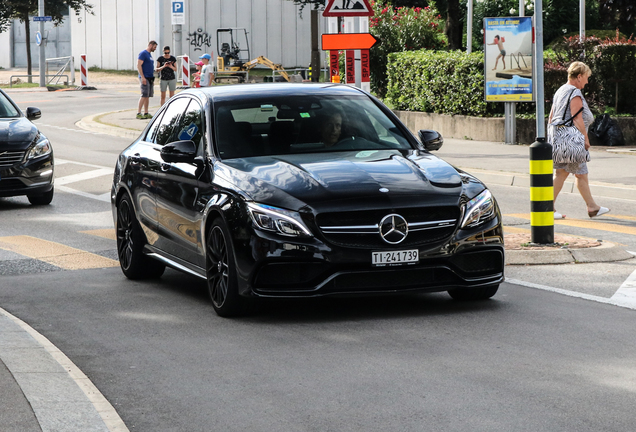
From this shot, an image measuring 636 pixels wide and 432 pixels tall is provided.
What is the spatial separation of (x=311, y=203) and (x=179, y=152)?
145cm

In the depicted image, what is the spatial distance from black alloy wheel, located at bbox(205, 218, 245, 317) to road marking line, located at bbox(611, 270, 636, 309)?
2602 millimetres

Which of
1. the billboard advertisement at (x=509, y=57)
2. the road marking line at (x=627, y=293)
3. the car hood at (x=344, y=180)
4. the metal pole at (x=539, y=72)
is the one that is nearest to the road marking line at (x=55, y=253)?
the car hood at (x=344, y=180)

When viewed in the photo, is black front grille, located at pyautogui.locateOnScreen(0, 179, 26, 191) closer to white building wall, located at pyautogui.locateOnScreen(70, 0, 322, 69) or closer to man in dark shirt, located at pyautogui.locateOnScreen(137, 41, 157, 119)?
man in dark shirt, located at pyautogui.locateOnScreen(137, 41, 157, 119)

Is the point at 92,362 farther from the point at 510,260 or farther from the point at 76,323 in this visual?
the point at 510,260

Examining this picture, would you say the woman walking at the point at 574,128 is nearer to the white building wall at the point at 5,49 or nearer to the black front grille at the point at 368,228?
the black front grille at the point at 368,228

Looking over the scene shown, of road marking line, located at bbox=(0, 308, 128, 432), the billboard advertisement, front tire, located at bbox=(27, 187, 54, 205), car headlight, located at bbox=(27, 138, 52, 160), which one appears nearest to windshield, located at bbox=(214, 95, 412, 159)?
road marking line, located at bbox=(0, 308, 128, 432)

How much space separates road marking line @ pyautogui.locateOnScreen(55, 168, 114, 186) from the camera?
17.8 meters

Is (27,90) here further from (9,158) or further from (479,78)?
(9,158)

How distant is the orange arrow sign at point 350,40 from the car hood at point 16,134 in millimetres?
4192

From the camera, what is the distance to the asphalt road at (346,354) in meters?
5.03

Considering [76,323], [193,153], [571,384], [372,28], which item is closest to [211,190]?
[193,153]

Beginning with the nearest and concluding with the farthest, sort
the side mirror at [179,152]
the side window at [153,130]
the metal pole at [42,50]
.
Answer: the side mirror at [179,152] → the side window at [153,130] → the metal pole at [42,50]

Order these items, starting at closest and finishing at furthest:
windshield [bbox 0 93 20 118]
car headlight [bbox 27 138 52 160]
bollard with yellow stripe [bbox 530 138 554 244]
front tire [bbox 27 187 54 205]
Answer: bollard with yellow stripe [bbox 530 138 554 244]
car headlight [bbox 27 138 52 160]
front tire [bbox 27 187 54 205]
windshield [bbox 0 93 20 118]

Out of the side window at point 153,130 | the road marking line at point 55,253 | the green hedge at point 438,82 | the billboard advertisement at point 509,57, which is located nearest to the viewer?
the side window at point 153,130
